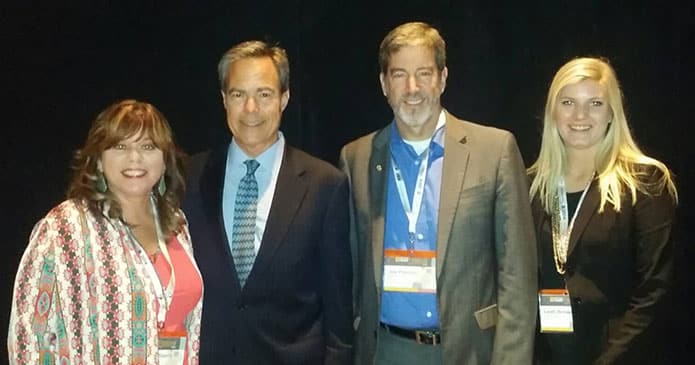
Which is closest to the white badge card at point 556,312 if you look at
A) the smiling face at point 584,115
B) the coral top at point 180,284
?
the smiling face at point 584,115

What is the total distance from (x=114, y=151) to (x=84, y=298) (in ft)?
1.56

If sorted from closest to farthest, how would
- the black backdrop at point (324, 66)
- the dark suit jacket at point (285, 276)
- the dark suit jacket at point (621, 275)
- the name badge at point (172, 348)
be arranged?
the name badge at point (172, 348) → the dark suit jacket at point (285, 276) → the dark suit jacket at point (621, 275) → the black backdrop at point (324, 66)

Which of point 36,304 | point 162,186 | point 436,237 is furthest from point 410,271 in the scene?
point 36,304

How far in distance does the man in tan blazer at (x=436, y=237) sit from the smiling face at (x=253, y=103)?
15.2 inches

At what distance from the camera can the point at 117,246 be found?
2.30 metres

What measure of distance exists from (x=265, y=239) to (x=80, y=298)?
0.59 meters

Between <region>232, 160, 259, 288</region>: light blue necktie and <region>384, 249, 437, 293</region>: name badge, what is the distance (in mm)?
464

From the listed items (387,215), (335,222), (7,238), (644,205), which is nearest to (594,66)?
(644,205)

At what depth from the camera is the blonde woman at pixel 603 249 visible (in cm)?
255

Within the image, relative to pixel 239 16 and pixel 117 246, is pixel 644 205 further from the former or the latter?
pixel 239 16

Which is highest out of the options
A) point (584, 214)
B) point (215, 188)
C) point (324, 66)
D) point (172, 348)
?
point (324, 66)

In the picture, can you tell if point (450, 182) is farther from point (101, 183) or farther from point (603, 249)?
point (101, 183)

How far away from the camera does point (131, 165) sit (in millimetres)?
2373

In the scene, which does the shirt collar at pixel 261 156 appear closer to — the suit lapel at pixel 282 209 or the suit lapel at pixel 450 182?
the suit lapel at pixel 282 209
